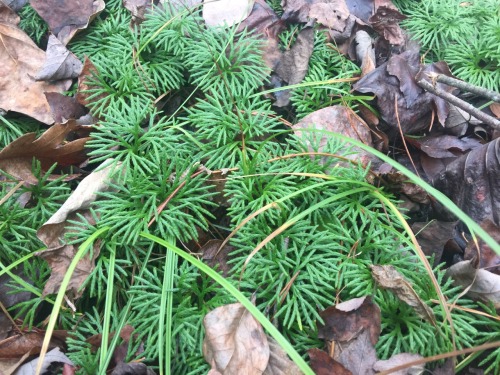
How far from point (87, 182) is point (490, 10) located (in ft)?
8.92

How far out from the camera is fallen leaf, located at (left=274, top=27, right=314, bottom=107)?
9.32 ft

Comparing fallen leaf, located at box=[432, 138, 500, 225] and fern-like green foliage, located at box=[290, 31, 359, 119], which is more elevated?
fern-like green foliage, located at box=[290, 31, 359, 119]

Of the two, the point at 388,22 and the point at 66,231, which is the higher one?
the point at 388,22

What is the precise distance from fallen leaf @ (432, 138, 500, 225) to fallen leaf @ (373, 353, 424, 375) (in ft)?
2.57

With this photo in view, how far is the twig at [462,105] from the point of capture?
232 centimetres

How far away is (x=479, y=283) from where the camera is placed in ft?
6.66

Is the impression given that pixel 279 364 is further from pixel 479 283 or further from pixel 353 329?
pixel 479 283

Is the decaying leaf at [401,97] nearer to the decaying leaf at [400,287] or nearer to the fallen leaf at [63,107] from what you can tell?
the decaying leaf at [400,287]

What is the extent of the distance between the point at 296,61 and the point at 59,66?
1404 millimetres

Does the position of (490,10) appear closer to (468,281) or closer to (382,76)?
(382,76)

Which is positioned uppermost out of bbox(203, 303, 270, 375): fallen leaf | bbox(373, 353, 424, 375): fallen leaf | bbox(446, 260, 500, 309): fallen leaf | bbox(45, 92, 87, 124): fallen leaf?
bbox(45, 92, 87, 124): fallen leaf

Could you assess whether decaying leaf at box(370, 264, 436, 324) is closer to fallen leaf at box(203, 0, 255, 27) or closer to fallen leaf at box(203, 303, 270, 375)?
fallen leaf at box(203, 303, 270, 375)

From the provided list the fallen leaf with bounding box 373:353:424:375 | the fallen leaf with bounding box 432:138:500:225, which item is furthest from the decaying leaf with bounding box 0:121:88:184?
the fallen leaf with bounding box 432:138:500:225

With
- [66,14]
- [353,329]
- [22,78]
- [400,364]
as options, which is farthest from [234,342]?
[66,14]
